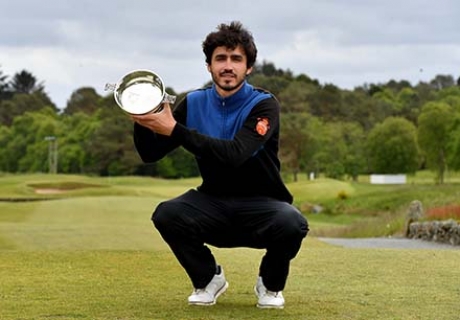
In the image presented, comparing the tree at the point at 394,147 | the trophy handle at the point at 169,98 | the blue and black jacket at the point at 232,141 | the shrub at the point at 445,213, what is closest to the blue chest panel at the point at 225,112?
the blue and black jacket at the point at 232,141

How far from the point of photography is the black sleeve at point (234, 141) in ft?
20.9

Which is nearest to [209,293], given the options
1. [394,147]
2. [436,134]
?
[436,134]

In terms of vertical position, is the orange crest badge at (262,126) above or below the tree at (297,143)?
above

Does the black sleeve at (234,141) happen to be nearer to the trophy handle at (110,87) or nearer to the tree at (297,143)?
the trophy handle at (110,87)

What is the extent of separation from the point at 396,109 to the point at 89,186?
6116 centimetres

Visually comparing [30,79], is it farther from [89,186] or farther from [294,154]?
[89,186]

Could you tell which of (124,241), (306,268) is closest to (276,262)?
(306,268)

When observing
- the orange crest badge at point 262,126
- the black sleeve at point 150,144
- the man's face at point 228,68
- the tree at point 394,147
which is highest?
the man's face at point 228,68

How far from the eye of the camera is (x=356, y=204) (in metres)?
65.2

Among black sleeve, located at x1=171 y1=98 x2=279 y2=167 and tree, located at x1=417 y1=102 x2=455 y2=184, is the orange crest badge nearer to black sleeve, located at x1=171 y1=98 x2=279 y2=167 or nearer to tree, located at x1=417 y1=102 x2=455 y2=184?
black sleeve, located at x1=171 y1=98 x2=279 y2=167

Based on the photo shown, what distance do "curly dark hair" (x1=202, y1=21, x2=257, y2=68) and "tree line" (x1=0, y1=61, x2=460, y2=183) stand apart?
7034cm

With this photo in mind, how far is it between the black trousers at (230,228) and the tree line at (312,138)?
70.3 m

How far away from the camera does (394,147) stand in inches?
3561

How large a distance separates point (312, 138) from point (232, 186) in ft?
281
